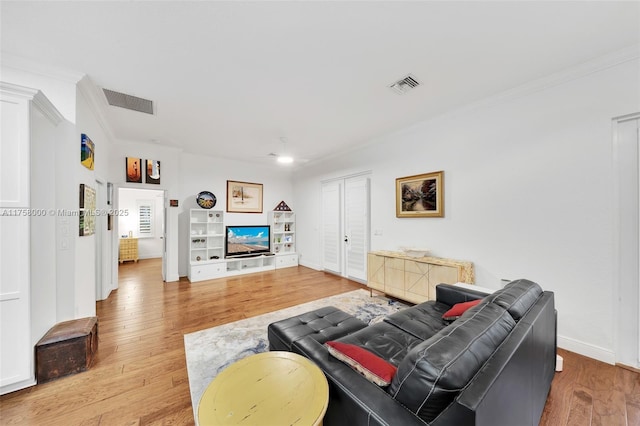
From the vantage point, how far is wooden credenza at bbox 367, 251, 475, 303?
3141 mm

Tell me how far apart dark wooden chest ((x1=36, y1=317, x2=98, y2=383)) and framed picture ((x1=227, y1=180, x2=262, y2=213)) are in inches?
161

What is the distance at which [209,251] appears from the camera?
575cm

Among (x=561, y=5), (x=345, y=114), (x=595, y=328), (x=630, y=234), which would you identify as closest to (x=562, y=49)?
(x=561, y=5)

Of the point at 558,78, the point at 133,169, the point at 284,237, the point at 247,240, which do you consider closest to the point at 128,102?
the point at 133,169

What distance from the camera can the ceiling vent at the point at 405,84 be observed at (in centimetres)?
265

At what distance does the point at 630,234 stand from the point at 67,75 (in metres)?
5.70

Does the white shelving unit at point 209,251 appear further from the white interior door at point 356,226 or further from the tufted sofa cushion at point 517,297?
the tufted sofa cushion at point 517,297

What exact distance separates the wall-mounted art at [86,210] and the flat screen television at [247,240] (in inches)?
113

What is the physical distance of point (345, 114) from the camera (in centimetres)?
356

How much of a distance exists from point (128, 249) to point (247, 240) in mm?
4301

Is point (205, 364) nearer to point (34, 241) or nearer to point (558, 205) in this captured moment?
point (34, 241)

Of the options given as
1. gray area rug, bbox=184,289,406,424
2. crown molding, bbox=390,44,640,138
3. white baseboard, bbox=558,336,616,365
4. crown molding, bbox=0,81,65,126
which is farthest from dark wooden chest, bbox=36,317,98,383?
crown molding, bbox=390,44,640,138

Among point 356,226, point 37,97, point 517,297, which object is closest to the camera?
point 517,297

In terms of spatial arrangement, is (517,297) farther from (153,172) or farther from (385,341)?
(153,172)
